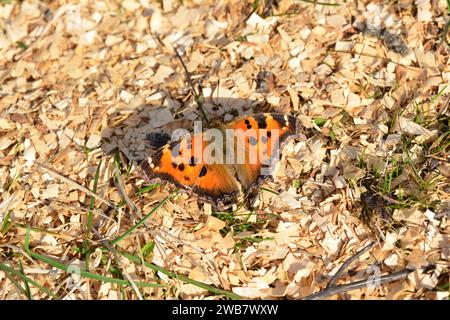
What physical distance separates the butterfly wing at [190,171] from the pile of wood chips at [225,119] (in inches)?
6.4

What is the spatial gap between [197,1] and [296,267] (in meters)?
2.33

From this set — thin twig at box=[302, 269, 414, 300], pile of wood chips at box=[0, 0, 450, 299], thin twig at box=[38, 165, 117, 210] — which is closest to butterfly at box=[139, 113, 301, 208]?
pile of wood chips at box=[0, 0, 450, 299]

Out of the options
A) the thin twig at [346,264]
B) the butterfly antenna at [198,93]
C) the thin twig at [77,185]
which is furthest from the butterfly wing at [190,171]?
the thin twig at [346,264]

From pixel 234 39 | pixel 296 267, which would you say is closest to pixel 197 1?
pixel 234 39

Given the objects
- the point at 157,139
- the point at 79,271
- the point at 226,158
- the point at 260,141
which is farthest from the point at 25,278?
the point at 260,141

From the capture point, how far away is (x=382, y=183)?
10.9ft

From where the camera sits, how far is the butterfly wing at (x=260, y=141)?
3.38m

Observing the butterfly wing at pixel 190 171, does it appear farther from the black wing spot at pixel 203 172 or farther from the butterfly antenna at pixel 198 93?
the butterfly antenna at pixel 198 93

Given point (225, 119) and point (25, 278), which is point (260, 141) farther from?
point (25, 278)

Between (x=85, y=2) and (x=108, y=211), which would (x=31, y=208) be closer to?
(x=108, y=211)

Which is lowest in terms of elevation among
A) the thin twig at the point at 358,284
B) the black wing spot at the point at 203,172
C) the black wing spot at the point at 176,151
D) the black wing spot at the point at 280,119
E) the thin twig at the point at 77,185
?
the thin twig at the point at 358,284

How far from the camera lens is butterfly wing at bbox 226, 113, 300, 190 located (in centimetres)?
338

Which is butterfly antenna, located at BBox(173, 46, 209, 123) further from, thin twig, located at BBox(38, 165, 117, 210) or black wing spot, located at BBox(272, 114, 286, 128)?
thin twig, located at BBox(38, 165, 117, 210)

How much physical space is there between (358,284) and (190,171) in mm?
1195
